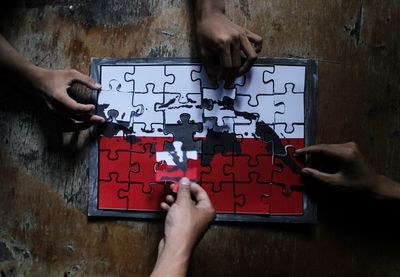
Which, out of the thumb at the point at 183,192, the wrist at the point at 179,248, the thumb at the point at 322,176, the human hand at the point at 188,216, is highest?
the thumb at the point at 322,176

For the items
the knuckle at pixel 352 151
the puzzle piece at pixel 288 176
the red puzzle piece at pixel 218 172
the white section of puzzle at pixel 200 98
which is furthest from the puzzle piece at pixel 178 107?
the knuckle at pixel 352 151

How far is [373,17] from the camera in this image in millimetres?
1051

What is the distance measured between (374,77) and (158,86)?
519 millimetres

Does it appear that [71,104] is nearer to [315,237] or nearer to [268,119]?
[268,119]

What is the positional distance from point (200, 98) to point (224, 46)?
14cm

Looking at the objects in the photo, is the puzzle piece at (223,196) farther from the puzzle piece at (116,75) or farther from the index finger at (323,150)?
the puzzle piece at (116,75)

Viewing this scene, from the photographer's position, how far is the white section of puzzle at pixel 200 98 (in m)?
1.03

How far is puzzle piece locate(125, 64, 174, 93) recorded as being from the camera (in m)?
1.05

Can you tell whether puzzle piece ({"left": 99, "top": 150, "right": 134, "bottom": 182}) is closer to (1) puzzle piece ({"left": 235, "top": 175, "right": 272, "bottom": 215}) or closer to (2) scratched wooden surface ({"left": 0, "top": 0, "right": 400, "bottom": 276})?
(2) scratched wooden surface ({"left": 0, "top": 0, "right": 400, "bottom": 276})

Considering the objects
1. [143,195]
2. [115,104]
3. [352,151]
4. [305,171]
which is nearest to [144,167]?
[143,195]

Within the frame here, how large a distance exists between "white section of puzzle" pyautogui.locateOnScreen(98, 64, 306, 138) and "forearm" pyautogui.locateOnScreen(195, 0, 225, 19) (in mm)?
126

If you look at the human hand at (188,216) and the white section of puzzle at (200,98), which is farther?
the white section of puzzle at (200,98)

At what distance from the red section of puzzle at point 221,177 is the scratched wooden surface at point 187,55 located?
0.17 ft

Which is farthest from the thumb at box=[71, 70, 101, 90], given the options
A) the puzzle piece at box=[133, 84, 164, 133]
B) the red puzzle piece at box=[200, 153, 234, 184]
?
the red puzzle piece at box=[200, 153, 234, 184]
